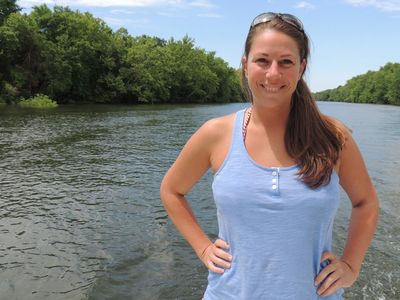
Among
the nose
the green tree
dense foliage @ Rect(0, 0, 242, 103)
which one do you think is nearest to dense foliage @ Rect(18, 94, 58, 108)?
dense foliage @ Rect(0, 0, 242, 103)

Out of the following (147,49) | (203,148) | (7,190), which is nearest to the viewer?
(203,148)

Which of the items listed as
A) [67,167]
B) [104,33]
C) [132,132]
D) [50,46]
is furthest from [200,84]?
[67,167]

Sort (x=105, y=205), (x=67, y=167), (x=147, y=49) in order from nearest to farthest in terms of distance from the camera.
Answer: (x=105, y=205), (x=67, y=167), (x=147, y=49)

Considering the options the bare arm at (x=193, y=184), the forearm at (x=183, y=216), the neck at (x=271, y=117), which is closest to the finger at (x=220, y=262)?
the bare arm at (x=193, y=184)

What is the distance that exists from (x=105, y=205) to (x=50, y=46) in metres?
47.5

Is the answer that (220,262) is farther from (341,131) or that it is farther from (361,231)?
(341,131)

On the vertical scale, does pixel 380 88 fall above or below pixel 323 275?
above

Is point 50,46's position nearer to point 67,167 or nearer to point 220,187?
point 67,167

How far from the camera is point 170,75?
80.7 m

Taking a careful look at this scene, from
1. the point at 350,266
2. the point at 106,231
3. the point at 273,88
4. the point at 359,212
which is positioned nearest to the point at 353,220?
the point at 359,212

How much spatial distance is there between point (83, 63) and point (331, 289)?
63324 mm

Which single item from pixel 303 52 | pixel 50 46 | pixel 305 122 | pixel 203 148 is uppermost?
pixel 50 46

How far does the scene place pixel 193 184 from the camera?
90.0 inches

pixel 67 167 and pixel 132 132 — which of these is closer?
pixel 67 167
